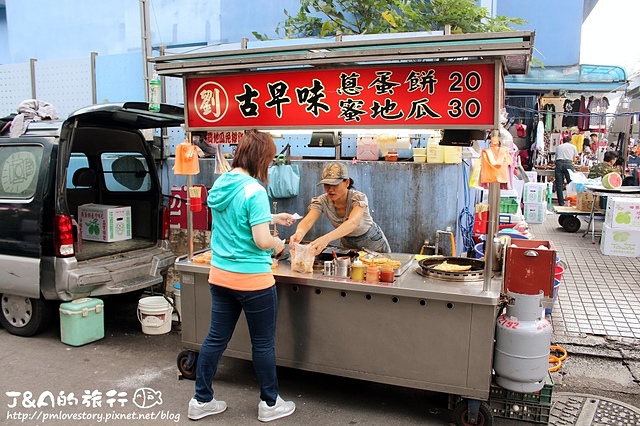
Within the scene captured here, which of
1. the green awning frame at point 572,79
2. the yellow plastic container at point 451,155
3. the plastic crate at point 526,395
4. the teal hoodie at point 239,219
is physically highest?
the green awning frame at point 572,79

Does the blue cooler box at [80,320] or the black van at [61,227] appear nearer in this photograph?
the black van at [61,227]

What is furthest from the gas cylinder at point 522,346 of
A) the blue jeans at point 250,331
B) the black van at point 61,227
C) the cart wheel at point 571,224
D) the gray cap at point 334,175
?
the cart wheel at point 571,224

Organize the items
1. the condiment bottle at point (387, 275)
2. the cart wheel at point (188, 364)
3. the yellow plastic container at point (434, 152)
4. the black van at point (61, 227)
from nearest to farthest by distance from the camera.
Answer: the condiment bottle at point (387, 275)
the cart wheel at point (188, 364)
the black van at point (61, 227)
the yellow plastic container at point (434, 152)

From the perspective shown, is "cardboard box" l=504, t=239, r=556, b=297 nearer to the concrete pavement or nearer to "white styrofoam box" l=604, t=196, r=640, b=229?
the concrete pavement

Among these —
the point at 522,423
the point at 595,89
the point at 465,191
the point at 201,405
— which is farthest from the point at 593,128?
the point at 201,405

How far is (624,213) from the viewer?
8.41 metres

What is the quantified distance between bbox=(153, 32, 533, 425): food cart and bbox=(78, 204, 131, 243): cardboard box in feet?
6.81

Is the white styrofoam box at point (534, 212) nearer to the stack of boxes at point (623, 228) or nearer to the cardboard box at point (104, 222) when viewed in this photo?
the stack of boxes at point (623, 228)

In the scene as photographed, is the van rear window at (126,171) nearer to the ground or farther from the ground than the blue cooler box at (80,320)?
farther from the ground

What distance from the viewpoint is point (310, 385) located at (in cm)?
417

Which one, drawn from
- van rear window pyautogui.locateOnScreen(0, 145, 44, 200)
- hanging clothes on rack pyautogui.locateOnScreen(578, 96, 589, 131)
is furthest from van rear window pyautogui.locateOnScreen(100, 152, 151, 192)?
hanging clothes on rack pyautogui.locateOnScreen(578, 96, 589, 131)

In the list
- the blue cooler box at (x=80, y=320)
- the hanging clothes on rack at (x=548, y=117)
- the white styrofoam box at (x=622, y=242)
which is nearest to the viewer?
the blue cooler box at (x=80, y=320)

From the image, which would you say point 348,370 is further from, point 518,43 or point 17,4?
point 17,4

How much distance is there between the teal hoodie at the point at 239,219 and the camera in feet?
10.8
